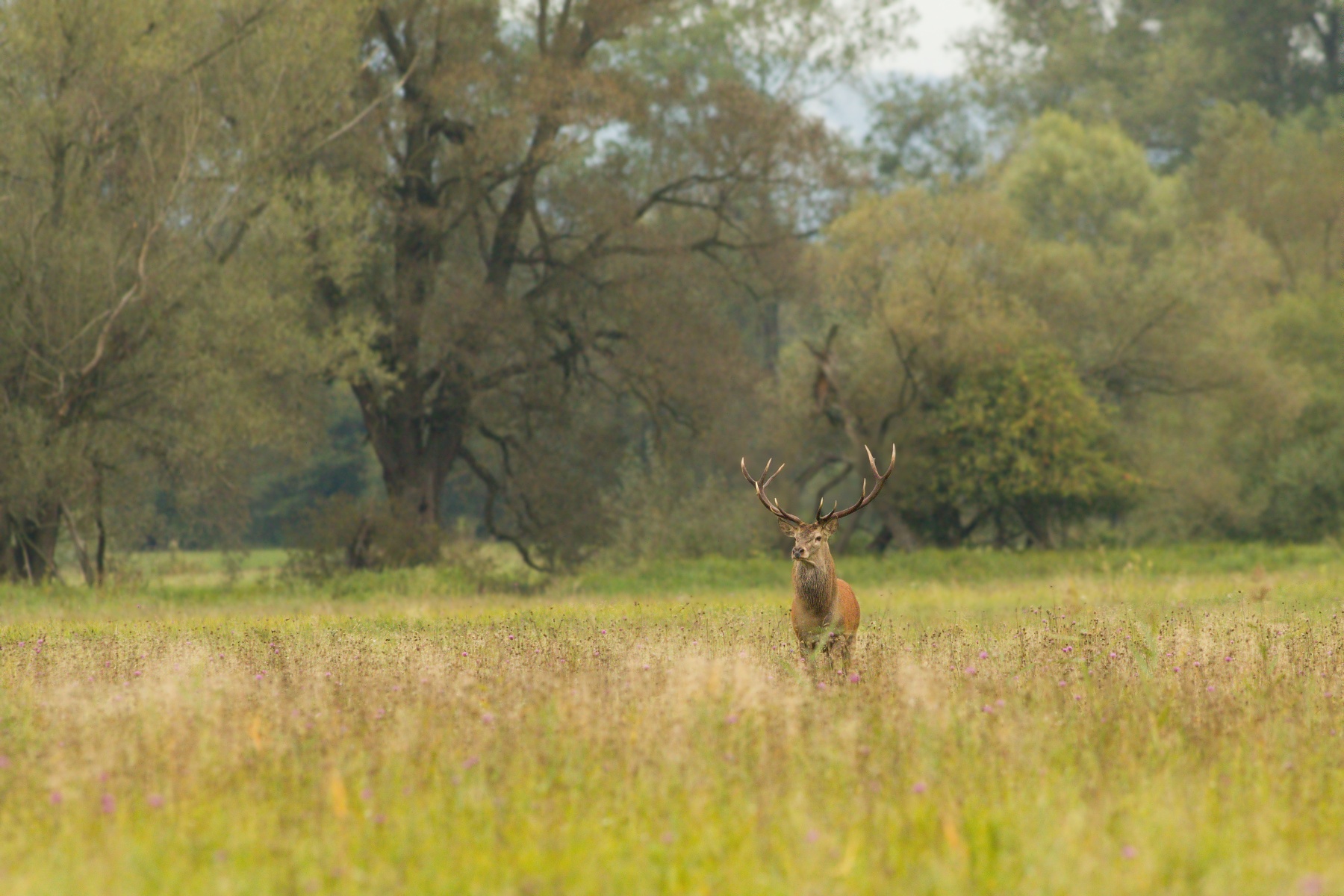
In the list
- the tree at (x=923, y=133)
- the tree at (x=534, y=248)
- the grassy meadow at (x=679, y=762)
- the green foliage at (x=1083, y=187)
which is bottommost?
the grassy meadow at (x=679, y=762)

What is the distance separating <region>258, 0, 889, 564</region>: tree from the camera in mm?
26453

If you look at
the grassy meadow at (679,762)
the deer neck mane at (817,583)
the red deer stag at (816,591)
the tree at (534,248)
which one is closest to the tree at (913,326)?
the tree at (534,248)

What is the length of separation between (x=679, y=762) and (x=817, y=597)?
11.2 ft

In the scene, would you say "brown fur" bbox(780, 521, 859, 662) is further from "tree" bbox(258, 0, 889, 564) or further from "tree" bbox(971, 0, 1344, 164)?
"tree" bbox(971, 0, 1344, 164)

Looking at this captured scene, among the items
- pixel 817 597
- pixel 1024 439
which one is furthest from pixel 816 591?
pixel 1024 439

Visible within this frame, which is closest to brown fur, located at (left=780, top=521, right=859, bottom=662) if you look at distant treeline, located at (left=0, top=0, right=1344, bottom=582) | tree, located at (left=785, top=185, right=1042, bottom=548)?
distant treeline, located at (left=0, top=0, right=1344, bottom=582)

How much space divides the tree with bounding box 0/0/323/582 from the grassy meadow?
10.0 meters

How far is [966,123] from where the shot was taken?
5709 centimetres

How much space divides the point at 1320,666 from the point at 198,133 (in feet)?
61.0

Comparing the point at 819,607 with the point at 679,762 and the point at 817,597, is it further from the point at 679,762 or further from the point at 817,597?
the point at 679,762

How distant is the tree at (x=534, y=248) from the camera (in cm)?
2645

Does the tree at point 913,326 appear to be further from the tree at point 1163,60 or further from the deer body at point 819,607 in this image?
the tree at point 1163,60

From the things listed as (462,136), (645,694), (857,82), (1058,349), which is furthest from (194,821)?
(857,82)

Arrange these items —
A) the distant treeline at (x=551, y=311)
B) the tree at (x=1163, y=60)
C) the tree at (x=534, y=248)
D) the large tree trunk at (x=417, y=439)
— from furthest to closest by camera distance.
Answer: the tree at (x=1163, y=60), the large tree trunk at (x=417, y=439), the tree at (x=534, y=248), the distant treeline at (x=551, y=311)
